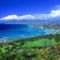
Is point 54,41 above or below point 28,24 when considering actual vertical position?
below

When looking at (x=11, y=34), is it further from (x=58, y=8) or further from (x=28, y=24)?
(x=58, y=8)

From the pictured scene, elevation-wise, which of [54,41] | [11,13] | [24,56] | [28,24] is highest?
[11,13]

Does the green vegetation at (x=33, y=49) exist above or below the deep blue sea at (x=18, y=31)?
below

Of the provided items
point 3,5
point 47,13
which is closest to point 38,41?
point 47,13

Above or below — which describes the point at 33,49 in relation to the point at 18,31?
below
